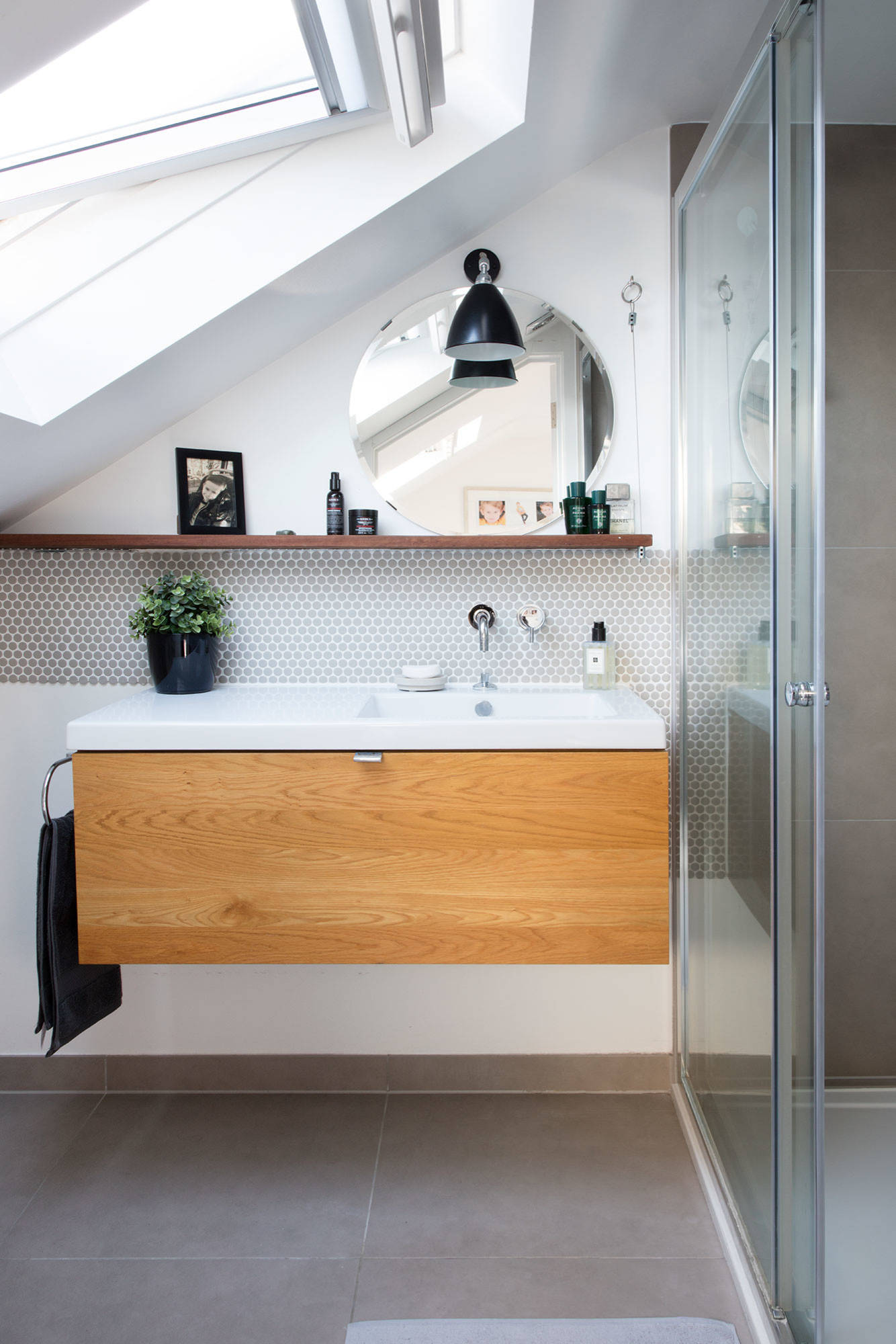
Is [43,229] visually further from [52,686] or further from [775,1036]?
[775,1036]

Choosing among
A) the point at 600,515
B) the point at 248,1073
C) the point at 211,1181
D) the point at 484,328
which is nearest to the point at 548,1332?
the point at 211,1181

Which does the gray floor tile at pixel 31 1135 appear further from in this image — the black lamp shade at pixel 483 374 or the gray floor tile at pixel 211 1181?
the black lamp shade at pixel 483 374

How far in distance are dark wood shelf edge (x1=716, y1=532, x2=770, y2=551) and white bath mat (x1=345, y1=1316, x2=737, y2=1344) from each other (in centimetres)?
135

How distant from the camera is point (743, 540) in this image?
1.62 metres

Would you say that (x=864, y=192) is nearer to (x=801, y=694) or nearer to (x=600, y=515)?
(x=600, y=515)

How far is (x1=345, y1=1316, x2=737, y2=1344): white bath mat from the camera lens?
154cm

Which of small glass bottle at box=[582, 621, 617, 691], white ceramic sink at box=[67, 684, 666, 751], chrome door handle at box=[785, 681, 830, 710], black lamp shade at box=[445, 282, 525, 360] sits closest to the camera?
chrome door handle at box=[785, 681, 830, 710]

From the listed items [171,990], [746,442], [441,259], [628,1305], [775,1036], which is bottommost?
[628,1305]

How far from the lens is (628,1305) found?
5.32 ft

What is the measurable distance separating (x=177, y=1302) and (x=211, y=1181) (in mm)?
341

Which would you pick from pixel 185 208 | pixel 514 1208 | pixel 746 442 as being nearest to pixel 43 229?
pixel 185 208

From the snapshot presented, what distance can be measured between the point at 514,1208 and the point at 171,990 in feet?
3.32

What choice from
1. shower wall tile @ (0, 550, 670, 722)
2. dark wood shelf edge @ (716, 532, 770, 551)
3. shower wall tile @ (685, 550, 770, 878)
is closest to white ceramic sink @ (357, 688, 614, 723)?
shower wall tile @ (0, 550, 670, 722)

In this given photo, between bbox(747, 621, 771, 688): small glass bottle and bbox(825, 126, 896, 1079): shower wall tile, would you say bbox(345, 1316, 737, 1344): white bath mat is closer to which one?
bbox(825, 126, 896, 1079): shower wall tile
